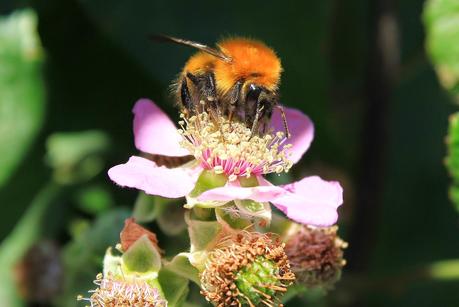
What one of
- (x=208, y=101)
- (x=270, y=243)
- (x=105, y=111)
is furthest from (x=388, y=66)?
(x=270, y=243)

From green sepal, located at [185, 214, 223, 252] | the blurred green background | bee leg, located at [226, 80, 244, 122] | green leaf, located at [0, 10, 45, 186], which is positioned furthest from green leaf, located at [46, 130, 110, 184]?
green sepal, located at [185, 214, 223, 252]

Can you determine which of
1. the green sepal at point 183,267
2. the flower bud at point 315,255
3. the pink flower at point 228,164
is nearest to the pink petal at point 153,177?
the pink flower at point 228,164

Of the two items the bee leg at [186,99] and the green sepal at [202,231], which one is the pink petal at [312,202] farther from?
the bee leg at [186,99]

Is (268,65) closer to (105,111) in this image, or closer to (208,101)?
(208,101)

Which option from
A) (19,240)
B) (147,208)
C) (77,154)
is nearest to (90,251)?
(147,208)

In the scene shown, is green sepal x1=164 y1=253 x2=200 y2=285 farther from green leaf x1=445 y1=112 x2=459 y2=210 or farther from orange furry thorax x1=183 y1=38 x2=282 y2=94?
green leaf x1=445 y1=112 x2=459 y2=210

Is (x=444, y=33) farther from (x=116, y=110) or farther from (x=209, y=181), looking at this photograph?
(x=116, y=110)

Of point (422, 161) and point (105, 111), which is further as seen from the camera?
point (422, 161)
